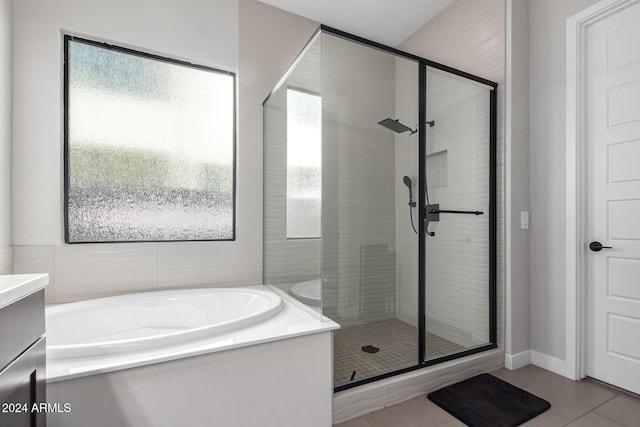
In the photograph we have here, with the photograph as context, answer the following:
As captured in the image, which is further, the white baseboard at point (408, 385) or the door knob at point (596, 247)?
the door knob at point (596, 247)

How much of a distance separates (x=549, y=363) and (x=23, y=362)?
110 inches

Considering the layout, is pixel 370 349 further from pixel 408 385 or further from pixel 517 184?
pixel 517 184

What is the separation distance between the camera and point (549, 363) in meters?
2.14

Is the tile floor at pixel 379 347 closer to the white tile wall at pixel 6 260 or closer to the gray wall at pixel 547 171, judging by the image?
the gray wall at pixel 547 171

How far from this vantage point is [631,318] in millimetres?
1824

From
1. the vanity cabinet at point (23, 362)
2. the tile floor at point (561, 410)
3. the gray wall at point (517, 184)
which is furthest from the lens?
the gray wall at point (517, 184)

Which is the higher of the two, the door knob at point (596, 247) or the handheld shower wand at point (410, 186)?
the handheld shower wand at point (410, 186)

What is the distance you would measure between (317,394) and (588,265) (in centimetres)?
194

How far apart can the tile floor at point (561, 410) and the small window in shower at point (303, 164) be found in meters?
1.06

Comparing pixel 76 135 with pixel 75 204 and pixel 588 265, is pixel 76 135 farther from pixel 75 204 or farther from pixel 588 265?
pixel 588 265

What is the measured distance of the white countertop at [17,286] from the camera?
26.4 inches

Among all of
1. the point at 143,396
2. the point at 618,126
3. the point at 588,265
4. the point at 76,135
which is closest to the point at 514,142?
the point at 618,126

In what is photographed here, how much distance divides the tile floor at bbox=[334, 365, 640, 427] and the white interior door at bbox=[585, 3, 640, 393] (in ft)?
0.53

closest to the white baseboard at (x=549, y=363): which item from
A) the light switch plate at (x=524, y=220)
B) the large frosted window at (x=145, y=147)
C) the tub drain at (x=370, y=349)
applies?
the light switch plate at (x=524, y=220)
